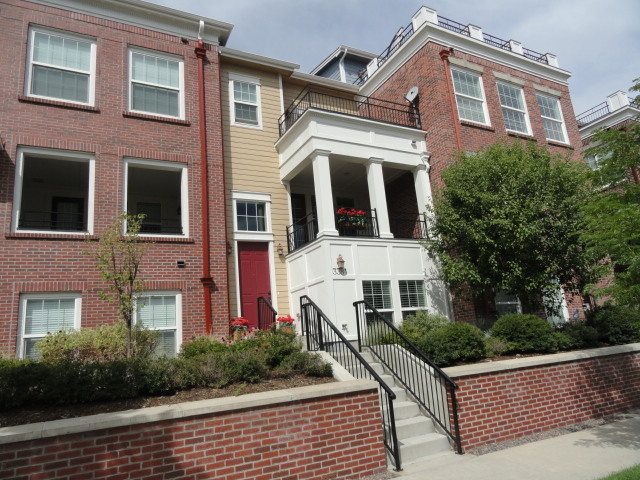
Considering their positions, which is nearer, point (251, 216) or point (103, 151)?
point (103, 151)

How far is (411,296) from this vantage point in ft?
37.4

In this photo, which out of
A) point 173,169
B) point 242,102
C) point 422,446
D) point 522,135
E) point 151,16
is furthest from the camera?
point 522,135

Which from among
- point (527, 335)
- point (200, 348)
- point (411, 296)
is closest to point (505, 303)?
point (411, 296)

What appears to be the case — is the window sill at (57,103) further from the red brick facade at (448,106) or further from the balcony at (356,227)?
the red brick facade at (448,106)

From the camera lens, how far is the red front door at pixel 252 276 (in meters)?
11.5

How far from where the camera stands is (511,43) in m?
15.7

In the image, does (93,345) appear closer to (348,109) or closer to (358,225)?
(358,225)

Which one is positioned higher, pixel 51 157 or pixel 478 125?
pixel 478 125

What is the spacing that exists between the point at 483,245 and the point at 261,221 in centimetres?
576

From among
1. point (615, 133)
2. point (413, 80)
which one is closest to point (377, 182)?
point (413, 80)

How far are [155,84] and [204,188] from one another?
9.82ft

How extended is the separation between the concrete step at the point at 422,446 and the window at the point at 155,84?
916 centimetres

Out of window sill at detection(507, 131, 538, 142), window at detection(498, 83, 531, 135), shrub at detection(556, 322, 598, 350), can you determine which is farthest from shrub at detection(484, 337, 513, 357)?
window at detection(498, 83, 531, 135)

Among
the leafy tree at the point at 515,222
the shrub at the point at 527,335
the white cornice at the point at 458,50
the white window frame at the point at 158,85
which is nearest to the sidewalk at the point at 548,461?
the shrub at the point at 527,335
